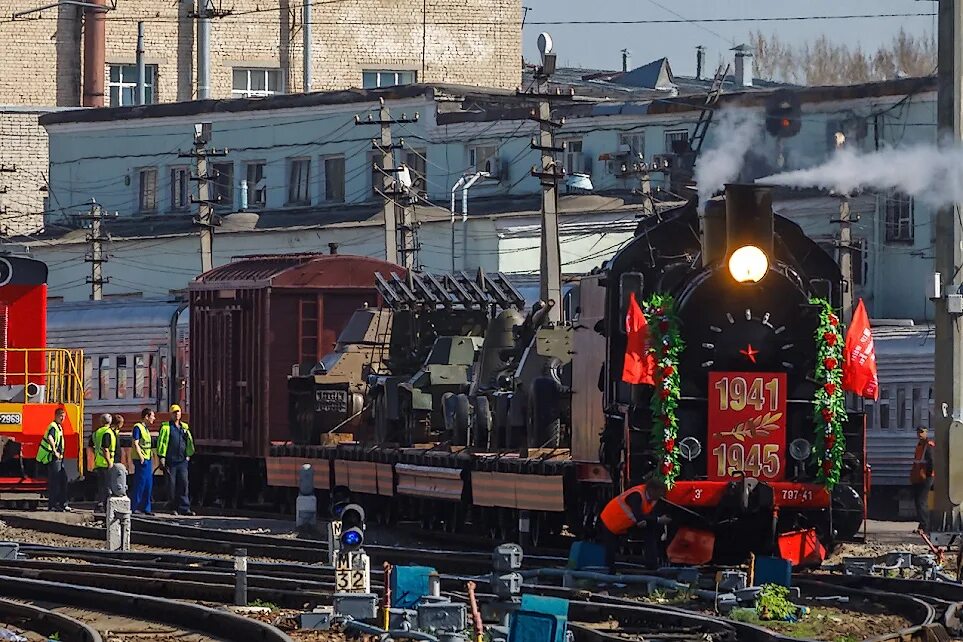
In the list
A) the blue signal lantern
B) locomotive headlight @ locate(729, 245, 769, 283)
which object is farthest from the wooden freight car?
locomotive headlight @ locate(729, 245, 769, 283)

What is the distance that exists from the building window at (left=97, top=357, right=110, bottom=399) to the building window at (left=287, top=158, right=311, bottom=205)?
2080 cm

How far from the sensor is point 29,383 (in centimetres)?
2764

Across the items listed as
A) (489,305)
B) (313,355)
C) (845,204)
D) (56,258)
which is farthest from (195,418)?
(56,258)

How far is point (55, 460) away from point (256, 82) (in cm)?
4460

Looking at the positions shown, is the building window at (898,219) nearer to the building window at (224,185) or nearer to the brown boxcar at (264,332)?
the brown boxcar at (264,332)

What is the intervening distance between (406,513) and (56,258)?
112 feet

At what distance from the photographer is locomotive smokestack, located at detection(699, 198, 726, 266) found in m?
17.0

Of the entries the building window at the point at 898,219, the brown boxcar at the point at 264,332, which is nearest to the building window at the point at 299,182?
the building window at the point at 898,219

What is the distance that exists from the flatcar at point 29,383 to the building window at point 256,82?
4212 centimetres

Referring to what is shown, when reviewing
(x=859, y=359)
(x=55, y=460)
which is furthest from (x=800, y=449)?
(x=55, y=460)

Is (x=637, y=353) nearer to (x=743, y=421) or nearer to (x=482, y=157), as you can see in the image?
(x=743, y=421)

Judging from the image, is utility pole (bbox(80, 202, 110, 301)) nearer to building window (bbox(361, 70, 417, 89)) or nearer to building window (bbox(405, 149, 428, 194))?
building window (bbox(405, 149, 428, 194))

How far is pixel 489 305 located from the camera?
89.8 feet

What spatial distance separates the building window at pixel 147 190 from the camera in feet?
198
